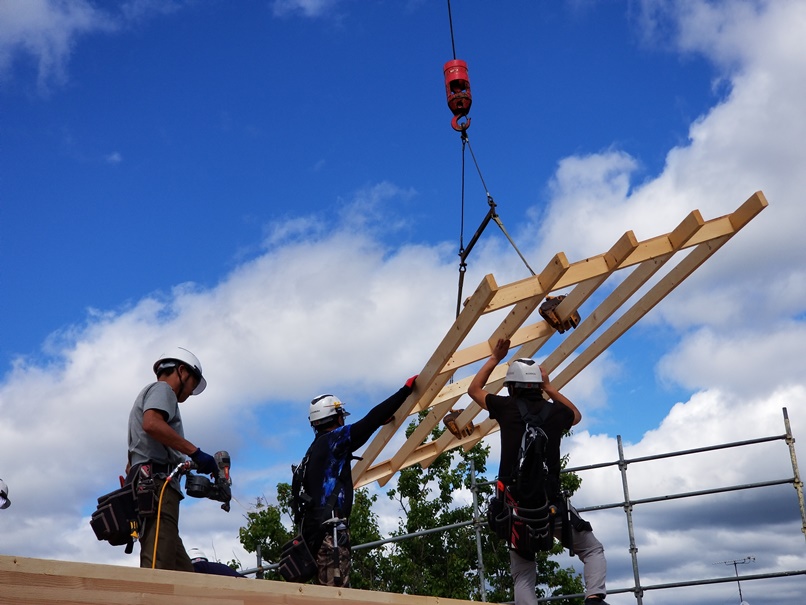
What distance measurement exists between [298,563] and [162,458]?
1.34 meters

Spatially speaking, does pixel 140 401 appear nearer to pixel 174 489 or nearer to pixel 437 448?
pixel 174 489

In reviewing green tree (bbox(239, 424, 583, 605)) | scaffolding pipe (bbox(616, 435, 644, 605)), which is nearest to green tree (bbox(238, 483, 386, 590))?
green tree (bbox(239, 424, 583, 605))

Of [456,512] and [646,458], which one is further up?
[456,512]

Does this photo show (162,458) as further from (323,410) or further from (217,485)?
(323,410)

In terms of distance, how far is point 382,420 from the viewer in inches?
237

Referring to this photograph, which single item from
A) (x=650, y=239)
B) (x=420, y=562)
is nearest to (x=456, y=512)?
(x=420, y=562)

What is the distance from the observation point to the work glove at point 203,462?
4742 mm

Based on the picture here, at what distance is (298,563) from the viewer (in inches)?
224

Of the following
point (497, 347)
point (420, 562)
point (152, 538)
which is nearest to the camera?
point (152, 538)

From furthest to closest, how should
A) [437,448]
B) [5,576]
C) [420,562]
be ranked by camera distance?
[420,562]
[437,448]
[5,576]

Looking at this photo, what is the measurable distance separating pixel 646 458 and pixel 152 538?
6.40 metres

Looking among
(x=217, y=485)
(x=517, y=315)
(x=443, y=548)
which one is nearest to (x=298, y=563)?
(x=217, y=485)

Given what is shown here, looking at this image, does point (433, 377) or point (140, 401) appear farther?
point (433, 377)

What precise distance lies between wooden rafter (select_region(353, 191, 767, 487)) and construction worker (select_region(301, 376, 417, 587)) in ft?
2.77
